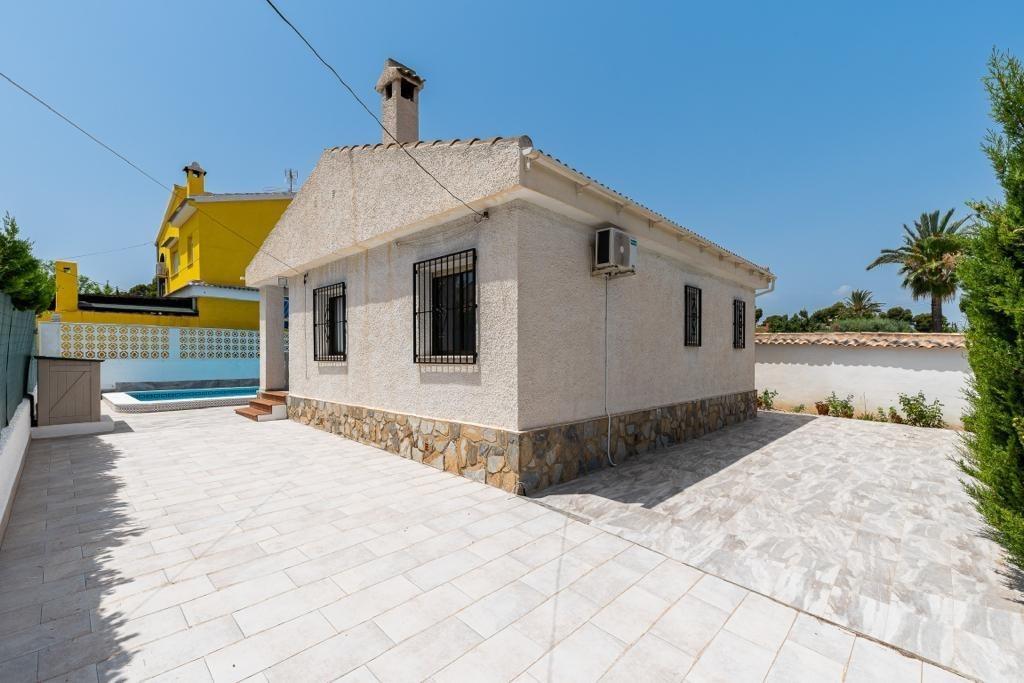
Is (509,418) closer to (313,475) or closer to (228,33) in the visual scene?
(313,475)

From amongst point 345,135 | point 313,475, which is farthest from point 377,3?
point 313,475

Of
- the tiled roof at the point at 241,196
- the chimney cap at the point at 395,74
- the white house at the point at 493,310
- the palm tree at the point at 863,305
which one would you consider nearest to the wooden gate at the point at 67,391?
the white house at the point at 493,310

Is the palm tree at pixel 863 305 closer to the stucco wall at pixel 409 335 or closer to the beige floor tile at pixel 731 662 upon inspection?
the stucco wall at pixel 409 335

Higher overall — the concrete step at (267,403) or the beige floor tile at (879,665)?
the concrete step at (267,403)

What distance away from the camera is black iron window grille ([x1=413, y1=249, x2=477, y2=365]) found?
647 centimetres

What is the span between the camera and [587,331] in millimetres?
6613

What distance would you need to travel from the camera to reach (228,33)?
18.3 feet

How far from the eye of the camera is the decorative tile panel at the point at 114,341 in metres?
16.0

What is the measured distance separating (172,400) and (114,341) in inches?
256

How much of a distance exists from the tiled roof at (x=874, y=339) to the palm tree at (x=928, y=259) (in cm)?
1252

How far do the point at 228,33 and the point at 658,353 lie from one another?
8465 millimetres

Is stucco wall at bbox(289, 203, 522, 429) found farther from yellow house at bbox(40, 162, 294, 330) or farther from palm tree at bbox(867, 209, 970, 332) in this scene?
palm tree at bbox(867, 209, 970, 332)

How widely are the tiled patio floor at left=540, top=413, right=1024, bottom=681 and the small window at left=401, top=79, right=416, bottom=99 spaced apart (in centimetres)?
810

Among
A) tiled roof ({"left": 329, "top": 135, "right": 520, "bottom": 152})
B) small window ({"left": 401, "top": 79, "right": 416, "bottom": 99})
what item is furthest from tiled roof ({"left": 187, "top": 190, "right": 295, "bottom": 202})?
small window ({"left": 401, "top": 79, "right": 416, "bottom": 99})
